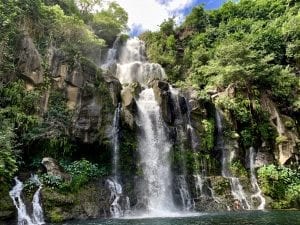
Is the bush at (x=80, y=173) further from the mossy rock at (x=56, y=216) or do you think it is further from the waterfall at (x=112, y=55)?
the waterfall at (x=112, y=55)

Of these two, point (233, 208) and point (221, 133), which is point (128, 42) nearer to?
point (221, 133)

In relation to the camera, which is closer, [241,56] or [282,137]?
[282,137]

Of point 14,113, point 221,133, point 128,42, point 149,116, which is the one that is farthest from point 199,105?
point 128,42

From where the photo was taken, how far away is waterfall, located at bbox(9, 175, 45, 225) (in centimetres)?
1359

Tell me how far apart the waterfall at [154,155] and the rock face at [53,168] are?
4888mm

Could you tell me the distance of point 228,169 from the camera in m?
21.8

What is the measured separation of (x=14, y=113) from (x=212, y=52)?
21.0 metres

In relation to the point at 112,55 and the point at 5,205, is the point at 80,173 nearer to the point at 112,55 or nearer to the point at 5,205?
the point at 5,205

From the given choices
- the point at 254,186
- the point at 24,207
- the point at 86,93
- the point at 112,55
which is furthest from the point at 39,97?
the point at 112,55

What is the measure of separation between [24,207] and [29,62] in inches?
A: 344

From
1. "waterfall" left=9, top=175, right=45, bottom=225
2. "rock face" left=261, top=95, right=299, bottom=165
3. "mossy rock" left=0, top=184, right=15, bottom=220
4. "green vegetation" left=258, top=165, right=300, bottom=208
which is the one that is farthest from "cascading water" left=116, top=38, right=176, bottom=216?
"rock face" left=261, top=95, right=299, bottom=165

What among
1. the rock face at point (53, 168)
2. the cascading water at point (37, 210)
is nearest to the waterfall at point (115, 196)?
the rock face at point (53, 168)

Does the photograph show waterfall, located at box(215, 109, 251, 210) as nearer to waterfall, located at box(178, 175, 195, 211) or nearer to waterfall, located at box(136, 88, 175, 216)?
waterfall, located at box(178, 175, 195, 211)

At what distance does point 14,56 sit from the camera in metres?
19.0
